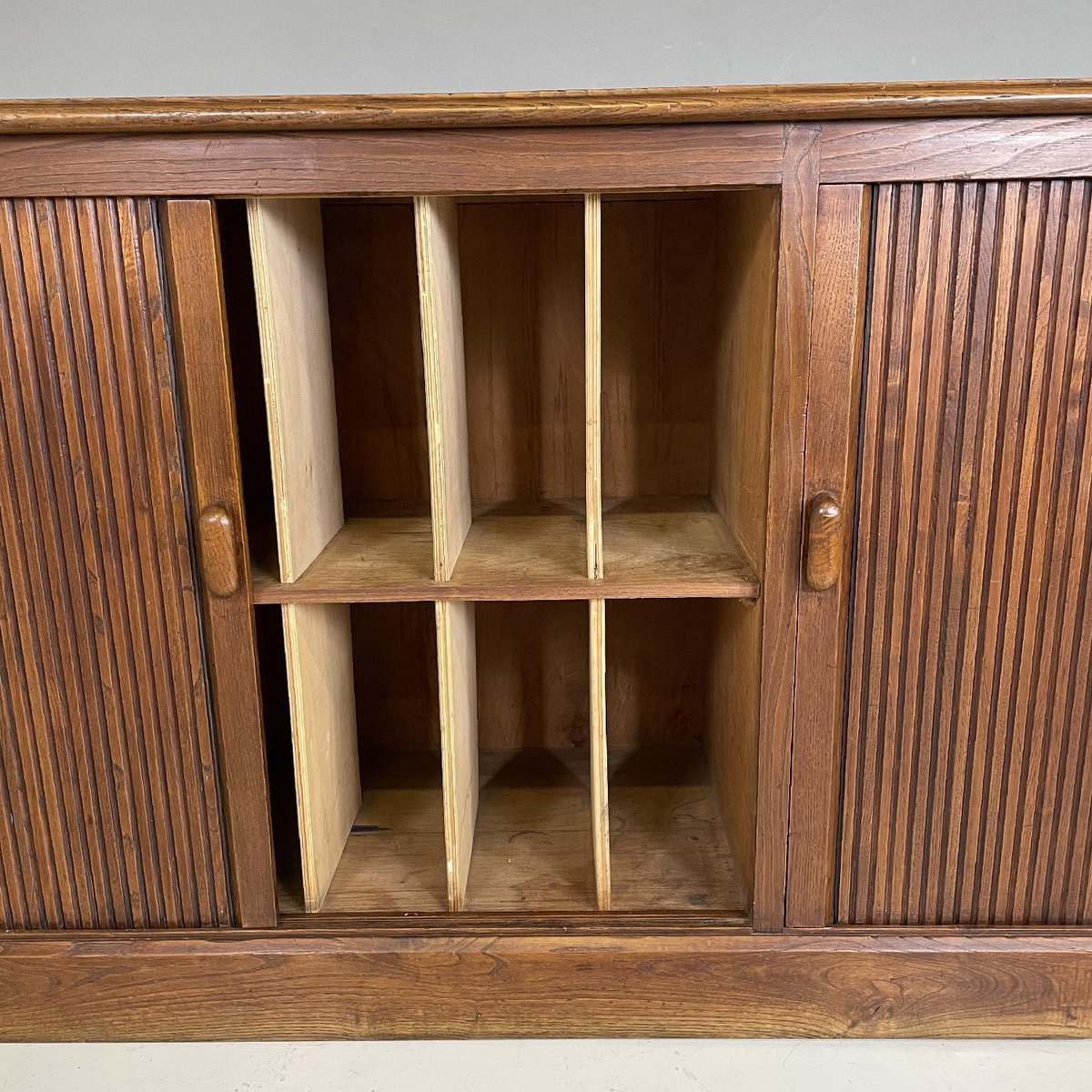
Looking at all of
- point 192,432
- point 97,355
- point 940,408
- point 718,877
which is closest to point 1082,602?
point 940,408

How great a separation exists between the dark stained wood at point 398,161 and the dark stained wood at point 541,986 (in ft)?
→ 2.95

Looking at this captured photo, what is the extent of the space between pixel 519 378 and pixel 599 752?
2.01 ft

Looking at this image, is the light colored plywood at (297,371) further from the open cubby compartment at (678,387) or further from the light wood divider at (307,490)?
the open cubby compartment at (678,387)

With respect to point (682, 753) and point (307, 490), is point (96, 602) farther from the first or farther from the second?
point (682, 753)

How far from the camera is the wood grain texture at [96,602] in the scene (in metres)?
1.03

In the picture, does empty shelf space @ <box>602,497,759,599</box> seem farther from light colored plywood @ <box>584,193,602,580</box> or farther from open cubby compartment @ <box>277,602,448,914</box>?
open cubby compartment @ <box>277,602,448,914</box>

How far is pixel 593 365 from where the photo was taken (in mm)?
1062

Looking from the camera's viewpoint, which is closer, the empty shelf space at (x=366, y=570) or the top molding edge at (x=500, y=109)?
the top molding edge at (x=500, y=109)

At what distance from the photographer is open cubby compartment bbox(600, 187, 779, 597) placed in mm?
1216

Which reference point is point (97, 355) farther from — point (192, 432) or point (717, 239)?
point (717, 239)

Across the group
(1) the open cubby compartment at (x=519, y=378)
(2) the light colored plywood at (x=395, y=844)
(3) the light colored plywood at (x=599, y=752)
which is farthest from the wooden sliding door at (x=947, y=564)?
(2) the light colored plywood at (x=395, y=844)

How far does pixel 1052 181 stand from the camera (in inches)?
39.1

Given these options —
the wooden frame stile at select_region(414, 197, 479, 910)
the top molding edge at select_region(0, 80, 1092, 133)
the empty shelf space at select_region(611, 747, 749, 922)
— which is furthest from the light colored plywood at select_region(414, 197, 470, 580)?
the empty shelf space at select_region(611, 747, 749, 922)

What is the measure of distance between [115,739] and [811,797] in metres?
0.85
